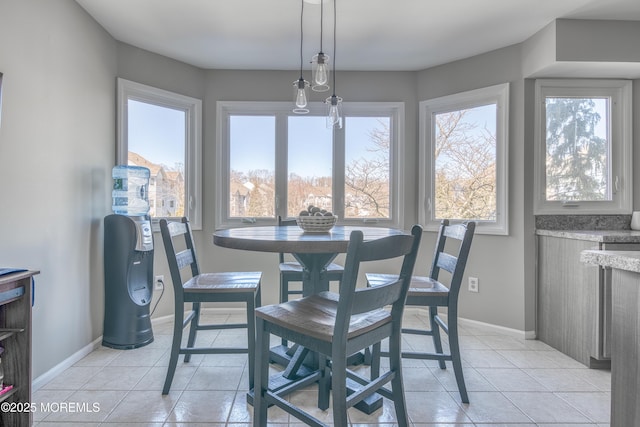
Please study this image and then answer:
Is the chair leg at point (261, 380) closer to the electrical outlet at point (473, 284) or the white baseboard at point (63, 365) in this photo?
the white baseboard at point (63, 365)

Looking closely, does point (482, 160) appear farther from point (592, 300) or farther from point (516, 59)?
point (592, 300)

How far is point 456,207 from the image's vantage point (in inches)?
122

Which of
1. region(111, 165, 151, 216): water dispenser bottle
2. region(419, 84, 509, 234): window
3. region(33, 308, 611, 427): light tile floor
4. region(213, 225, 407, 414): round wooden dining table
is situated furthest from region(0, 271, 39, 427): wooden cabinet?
region(419, 84, 509, 234): window

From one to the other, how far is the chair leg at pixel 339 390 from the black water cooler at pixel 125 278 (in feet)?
5.85

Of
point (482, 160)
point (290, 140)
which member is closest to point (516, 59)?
point (482, 160)

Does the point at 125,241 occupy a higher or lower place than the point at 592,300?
higher

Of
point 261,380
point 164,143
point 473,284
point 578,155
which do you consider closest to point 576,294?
point 473,284

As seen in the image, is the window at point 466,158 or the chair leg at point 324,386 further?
the window at point 466,158

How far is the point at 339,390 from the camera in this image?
3.82 feet

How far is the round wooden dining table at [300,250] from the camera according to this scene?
143 centimetres

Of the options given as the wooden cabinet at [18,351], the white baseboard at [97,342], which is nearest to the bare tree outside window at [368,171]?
the white baseboard at [97,342]

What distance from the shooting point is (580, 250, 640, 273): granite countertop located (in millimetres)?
965

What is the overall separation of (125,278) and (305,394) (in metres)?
1.48

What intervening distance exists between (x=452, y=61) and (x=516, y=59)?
1.70 feet
